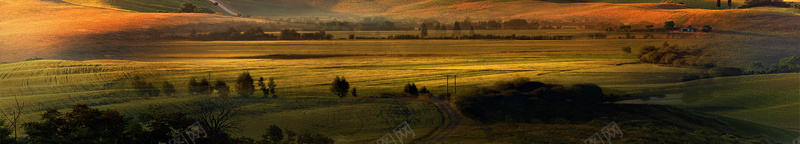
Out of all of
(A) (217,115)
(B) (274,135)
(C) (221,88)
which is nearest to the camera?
(B) (274,135)

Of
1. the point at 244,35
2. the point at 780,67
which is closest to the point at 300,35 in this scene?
the point at 244,35

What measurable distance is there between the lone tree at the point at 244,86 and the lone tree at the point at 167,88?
3.04m

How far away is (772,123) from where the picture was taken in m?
22.9

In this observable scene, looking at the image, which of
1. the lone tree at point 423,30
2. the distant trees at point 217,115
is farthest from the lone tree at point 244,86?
the lone tree at point 423,30

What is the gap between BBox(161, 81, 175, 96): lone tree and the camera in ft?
74.5

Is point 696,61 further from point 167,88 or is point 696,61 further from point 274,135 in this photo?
point 167,88

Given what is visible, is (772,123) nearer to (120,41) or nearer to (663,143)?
(663,143)

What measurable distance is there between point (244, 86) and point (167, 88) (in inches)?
144

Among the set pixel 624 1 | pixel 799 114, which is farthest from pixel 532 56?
pixel 799 114

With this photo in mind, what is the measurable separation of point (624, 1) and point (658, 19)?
11.7ft

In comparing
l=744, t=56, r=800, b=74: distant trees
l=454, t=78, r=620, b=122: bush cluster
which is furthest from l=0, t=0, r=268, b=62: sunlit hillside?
l=744, t=56, r=800, b=74: distant trees

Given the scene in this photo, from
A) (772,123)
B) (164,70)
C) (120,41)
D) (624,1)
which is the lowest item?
(772,123)

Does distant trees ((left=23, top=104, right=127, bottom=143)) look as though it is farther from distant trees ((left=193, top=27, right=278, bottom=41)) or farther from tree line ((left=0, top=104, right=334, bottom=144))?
distant trees ((left=193, top=27, right=278, bottom=41))

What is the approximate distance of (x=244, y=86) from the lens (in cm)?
2286
